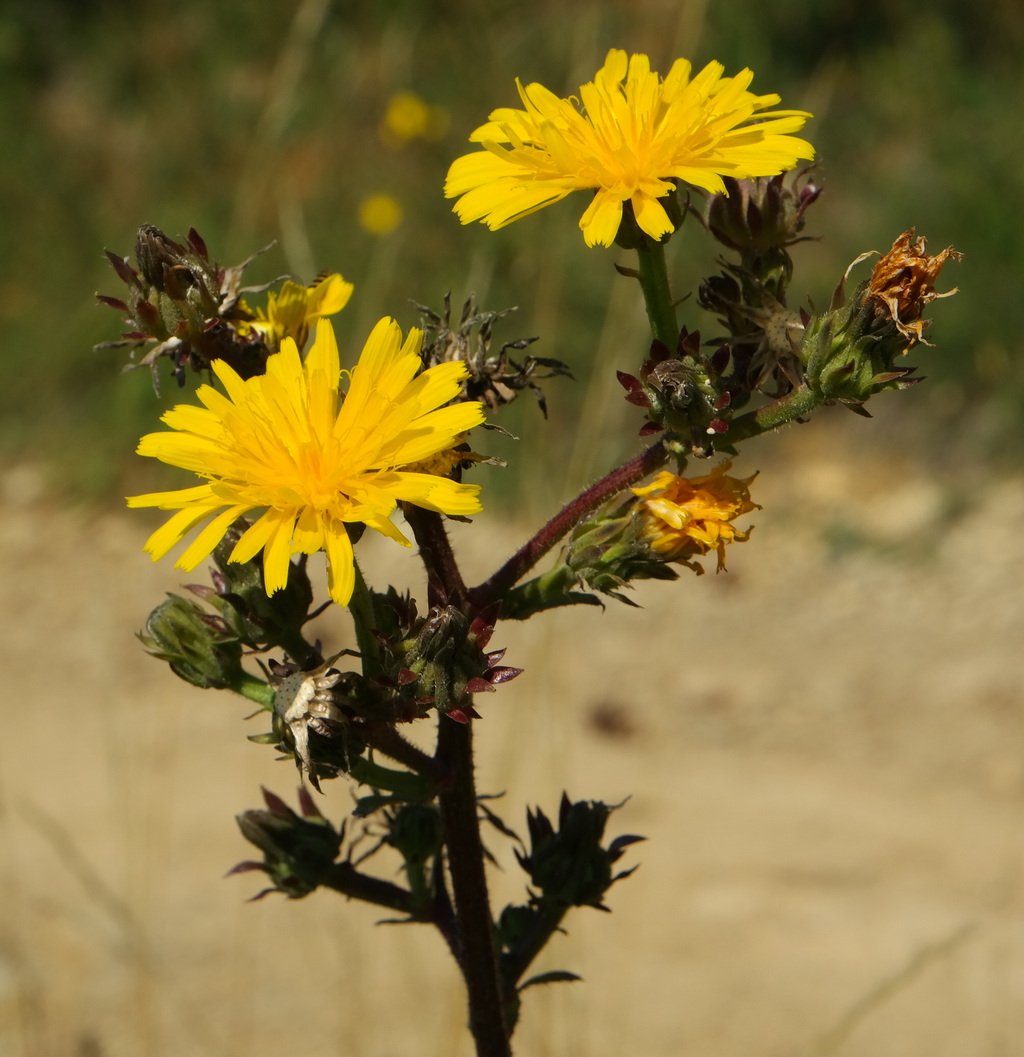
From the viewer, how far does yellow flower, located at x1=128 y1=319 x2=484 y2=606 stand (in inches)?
80.5

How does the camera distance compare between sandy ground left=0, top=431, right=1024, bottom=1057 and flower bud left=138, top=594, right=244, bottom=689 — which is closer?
flower bud left=138, top=594, right=244, bottom=689

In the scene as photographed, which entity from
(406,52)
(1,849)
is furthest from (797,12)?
(1,849)

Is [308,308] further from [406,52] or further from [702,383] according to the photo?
[406,52]

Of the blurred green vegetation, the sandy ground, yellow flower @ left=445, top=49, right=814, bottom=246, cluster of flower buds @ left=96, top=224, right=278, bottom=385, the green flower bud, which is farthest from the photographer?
the blurred green vegetation

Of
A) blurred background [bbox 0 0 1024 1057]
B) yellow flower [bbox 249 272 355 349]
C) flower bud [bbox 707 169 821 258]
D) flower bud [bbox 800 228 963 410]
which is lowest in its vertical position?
flower bud [bbox 800 228 963 410]

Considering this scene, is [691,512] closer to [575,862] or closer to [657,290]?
[657,290]

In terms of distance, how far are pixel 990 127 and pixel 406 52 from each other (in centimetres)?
484

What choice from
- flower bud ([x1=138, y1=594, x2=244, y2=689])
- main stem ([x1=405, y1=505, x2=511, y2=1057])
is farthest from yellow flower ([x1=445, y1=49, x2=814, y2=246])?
flower bud ([x1=138, y1=594, x2=244, y2=689])

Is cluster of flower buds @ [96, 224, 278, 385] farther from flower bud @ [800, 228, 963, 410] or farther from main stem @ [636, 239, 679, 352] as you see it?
flower bud @ [800, 228, 963, 410]

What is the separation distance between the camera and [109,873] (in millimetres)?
6180

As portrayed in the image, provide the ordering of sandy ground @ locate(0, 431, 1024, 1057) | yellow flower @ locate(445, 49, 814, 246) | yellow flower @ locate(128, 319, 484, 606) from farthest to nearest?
1. sandy ground @ locate(0, 431, 1024, 1057)
2. yellow flower @ locate(445, 49, 814, 246)
3. yellow flower @ locate(128, 319, 484, 606)

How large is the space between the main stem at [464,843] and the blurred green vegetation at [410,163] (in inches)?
162

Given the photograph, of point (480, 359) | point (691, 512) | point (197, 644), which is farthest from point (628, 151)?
point (197, 644)

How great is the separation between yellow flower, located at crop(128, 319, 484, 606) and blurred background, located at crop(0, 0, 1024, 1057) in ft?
6.34
